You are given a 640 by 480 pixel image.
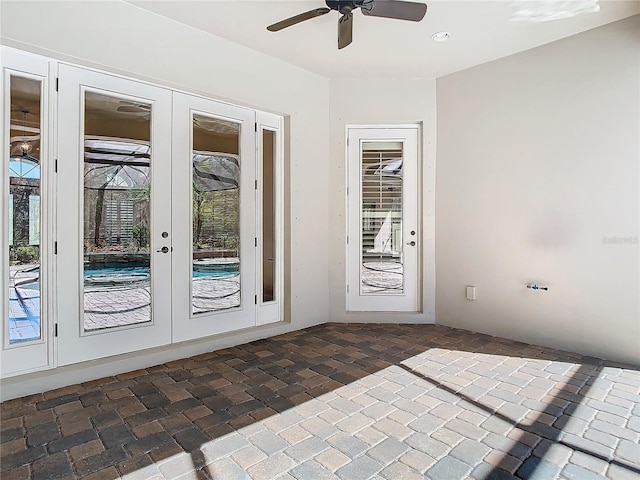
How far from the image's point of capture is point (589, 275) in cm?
342

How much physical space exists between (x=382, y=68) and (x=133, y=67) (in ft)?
8.37

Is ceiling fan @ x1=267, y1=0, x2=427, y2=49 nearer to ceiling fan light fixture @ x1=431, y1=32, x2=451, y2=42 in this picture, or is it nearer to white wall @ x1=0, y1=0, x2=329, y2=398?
ceiling fan light fixture @ x1=431, y1=32, x2=451, y2=42

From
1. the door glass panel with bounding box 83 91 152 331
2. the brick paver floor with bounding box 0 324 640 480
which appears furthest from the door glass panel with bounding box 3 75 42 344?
the brick paver floor with bounding box 0 324 640 480

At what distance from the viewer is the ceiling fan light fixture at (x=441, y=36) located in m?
3.42

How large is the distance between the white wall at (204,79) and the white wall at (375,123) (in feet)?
0.42

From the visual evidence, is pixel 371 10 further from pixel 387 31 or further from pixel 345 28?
pixel 387 31

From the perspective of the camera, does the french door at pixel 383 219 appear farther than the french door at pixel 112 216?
Yes

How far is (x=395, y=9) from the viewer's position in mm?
2631

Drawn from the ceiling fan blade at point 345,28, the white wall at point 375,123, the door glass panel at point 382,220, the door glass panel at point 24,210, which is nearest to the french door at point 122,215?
the door glass panel at point 24,210

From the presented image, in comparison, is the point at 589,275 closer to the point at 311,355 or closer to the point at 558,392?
the point at 558,392

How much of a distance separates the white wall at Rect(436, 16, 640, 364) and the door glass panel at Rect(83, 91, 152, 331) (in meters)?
3.22

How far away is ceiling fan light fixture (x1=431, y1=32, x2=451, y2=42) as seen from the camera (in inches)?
134

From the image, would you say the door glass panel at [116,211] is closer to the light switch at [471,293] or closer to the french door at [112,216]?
the french door at [112,216]

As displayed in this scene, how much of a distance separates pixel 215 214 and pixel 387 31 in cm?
231
